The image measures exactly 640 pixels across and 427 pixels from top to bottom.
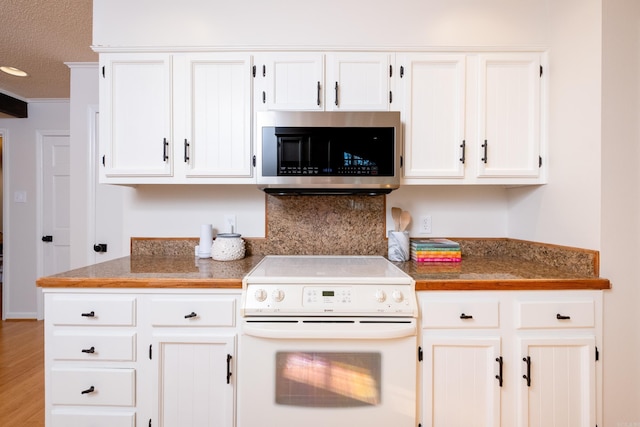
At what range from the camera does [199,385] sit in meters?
1.39

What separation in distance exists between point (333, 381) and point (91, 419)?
111 cm

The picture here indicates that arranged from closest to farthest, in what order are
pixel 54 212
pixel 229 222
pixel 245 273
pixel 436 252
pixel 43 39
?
pixel 245 273
pixel 436 252
pixel 229 222
pixel 43 39
pixel 54 212

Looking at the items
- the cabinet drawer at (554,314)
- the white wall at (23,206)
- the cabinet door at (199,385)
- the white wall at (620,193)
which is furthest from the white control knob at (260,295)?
the white wall at (23,206)

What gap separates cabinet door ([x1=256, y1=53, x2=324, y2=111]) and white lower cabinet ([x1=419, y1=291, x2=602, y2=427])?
1.19 meters

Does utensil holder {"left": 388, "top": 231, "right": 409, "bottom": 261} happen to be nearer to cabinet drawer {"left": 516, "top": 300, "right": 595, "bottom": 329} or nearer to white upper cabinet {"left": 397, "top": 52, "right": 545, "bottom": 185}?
white upper cabinet {"left": 397, "top": 52, "right": 545, "bottom": 185}

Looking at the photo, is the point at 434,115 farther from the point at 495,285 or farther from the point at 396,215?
the point at 495,285

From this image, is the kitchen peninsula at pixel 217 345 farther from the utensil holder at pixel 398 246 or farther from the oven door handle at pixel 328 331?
the utensil holder at pixel 398 246

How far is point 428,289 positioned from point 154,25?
2133mm

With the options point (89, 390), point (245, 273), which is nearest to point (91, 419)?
point (89, 390)

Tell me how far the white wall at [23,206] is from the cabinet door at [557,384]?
4652mm

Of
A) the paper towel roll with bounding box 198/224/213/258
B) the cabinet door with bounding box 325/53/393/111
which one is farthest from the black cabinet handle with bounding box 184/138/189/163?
the cabinet door with bounding box 325/53/393/111

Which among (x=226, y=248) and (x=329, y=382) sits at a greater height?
(x=226, y=248)

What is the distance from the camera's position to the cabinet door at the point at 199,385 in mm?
1385

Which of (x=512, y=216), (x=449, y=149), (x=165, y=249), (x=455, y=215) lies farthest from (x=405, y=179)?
(x=165, y=249)
